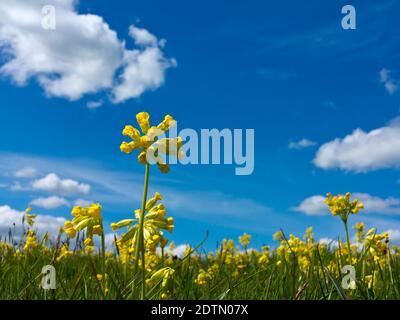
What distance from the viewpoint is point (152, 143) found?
249 cm

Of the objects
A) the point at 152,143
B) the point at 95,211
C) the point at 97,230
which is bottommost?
the point at 97,230

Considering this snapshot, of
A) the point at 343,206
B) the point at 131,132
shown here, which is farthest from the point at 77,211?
the point at 343,206

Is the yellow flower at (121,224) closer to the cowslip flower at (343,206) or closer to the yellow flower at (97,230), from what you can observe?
the yellow flower at (97,230)

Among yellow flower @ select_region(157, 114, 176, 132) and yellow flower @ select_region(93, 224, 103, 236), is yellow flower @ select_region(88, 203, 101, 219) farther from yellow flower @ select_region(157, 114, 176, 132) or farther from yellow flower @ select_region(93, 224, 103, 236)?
yellow flower @ select_region(157, 114, 176, 132)

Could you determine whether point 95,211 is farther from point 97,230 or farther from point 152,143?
point 152,143

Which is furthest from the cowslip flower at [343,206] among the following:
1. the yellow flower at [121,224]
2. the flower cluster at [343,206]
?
the yellow flower at [121,224]

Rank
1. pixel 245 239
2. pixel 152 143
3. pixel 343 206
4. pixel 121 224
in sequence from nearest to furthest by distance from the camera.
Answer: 1. pixel 152 143
2. pixel 121 224
3. pixel 343 206
4. pixel 245 239

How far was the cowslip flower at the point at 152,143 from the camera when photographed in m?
2.41

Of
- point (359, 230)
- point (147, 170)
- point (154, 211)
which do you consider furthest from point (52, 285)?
point (359, 230)

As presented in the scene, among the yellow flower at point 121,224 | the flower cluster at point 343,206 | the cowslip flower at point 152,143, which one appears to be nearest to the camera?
the cowslip flower at point 152,143
